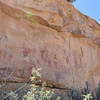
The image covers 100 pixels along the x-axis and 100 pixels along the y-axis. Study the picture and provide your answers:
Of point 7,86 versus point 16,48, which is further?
point 16,48

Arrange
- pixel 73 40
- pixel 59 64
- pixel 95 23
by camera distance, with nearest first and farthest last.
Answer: pixel 59 64, pixel 73 40, pixel 95 23

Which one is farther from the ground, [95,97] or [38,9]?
[38,9]

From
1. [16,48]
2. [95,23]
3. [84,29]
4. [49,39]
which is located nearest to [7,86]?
[16,48]

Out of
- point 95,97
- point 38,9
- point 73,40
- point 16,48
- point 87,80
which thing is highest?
point 38,9

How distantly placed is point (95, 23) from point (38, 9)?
2.06 metres

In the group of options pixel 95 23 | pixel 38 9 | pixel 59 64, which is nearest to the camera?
pixel 38 9

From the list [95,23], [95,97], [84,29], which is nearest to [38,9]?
[84,29]

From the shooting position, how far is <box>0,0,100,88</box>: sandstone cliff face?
15.5ft

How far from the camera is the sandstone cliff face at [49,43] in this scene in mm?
4723

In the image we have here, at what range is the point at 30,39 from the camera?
16.7 ft

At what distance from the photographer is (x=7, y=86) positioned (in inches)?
178

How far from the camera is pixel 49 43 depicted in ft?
17.8

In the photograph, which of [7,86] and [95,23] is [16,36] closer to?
[7,86]

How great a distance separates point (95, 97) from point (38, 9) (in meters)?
2.63
